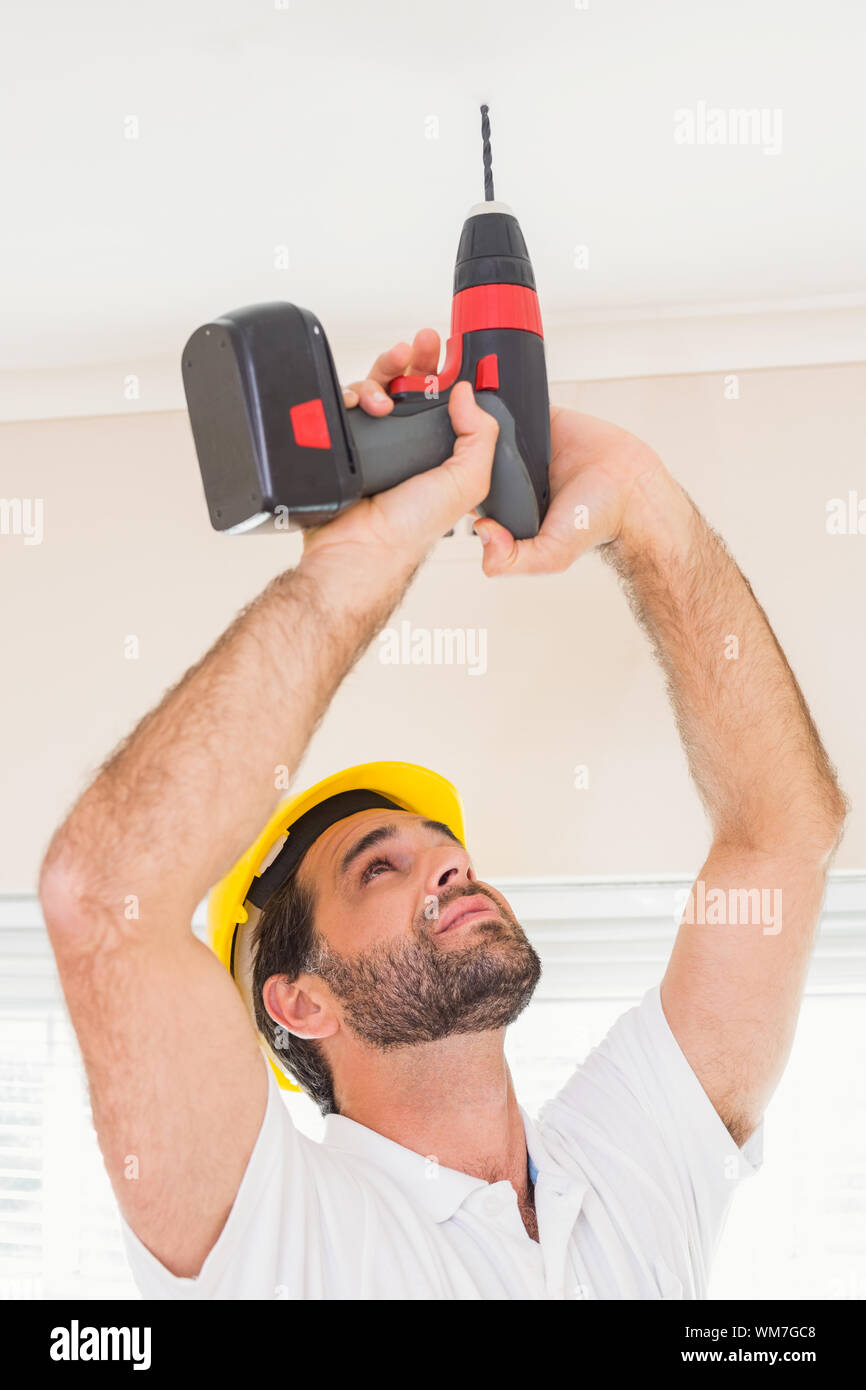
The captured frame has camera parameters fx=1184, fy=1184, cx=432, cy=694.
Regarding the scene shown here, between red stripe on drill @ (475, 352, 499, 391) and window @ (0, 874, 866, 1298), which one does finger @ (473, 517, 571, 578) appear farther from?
window @ (0, 874, 866, 1298)

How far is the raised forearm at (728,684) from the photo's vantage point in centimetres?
140

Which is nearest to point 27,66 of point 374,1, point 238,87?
point 238,87

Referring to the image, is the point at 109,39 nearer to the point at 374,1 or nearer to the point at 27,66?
the point at 27,66

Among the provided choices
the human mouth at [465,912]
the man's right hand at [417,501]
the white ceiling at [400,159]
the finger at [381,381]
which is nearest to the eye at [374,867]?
the human mouth at [465,912]

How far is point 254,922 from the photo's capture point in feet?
5.16

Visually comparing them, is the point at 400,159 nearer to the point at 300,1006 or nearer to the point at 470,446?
the point at 470,446

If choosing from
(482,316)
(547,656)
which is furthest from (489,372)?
(547,656)

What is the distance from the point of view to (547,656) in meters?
1.93

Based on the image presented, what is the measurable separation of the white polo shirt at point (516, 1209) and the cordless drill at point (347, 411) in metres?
0.57

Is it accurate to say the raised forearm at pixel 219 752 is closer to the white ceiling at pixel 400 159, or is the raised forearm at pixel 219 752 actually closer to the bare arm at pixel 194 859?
the bare arm at pixel 194 859

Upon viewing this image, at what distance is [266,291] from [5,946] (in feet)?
3.82

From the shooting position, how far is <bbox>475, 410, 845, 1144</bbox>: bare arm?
1403 mm

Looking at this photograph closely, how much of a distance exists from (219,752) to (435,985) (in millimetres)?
508

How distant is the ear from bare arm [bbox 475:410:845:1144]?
417mm
